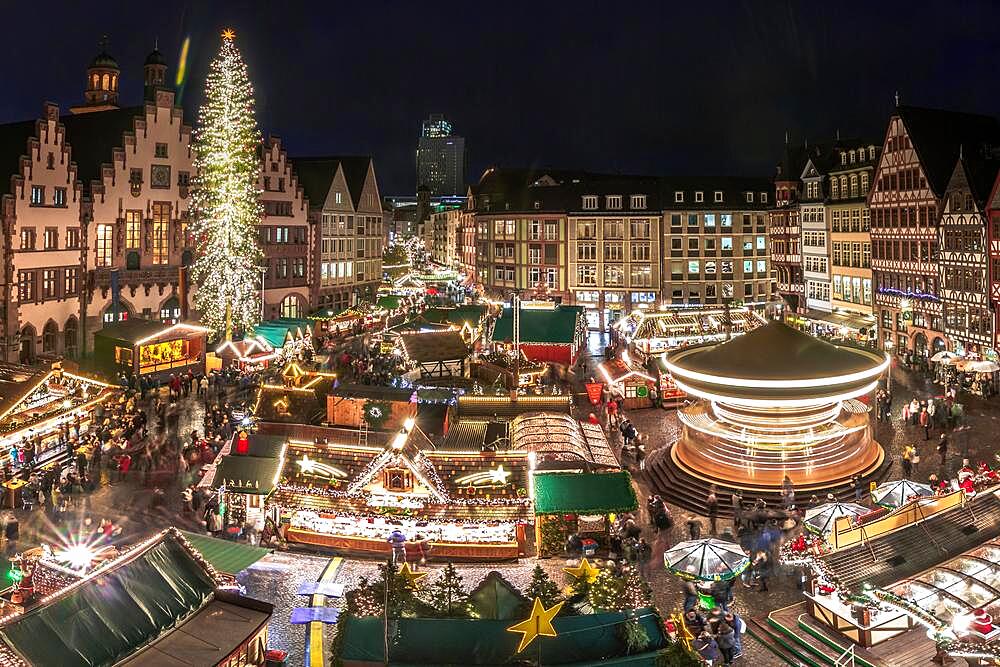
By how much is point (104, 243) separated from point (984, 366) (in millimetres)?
47426

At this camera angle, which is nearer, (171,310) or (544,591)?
(544,591)

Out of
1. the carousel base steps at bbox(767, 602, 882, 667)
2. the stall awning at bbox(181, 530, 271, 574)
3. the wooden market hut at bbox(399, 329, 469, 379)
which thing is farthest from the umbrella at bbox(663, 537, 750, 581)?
the wooden market hut at bbox(399, 329, 469, 379)

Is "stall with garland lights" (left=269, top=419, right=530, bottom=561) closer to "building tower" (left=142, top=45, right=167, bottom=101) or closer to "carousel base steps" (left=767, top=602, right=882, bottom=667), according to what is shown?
"carousel base steps" (left=767, top=602, right=882, bottom=667)

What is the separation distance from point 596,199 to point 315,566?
59313 millimetres

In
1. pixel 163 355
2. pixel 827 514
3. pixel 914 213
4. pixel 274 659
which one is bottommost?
pixel 274 659

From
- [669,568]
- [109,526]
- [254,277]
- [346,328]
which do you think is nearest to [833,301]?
[346,328]

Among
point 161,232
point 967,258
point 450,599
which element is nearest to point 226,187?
point 161,232

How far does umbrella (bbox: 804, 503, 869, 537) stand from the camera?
20047mm

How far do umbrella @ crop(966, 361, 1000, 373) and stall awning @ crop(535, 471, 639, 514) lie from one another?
24369 mm

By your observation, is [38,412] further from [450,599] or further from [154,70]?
[154,70]

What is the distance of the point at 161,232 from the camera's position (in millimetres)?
54812

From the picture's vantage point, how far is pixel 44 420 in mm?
27719

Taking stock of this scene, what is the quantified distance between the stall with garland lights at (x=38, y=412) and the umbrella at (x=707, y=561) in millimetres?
18771

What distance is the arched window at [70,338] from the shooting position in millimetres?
49062
